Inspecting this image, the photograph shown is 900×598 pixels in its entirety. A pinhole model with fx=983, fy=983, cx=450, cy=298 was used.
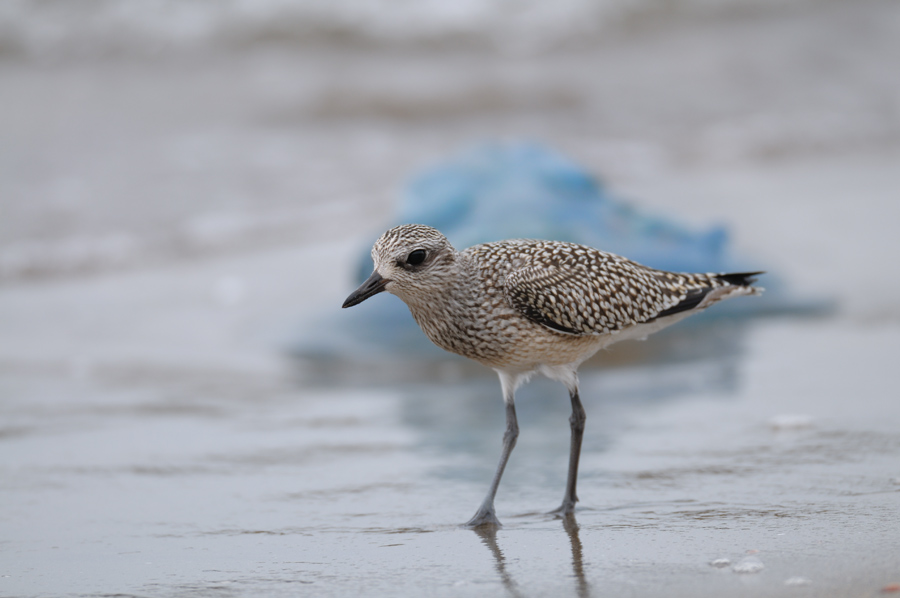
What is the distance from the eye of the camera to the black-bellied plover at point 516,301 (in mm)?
3783

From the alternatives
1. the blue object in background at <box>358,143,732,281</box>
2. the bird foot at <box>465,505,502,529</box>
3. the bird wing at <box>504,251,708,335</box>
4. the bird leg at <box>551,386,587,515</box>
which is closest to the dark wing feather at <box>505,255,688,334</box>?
the bird wing at <box>504,251,708,335</box>

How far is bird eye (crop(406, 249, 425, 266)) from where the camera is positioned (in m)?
3.77

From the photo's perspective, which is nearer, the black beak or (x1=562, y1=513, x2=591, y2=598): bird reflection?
(x1=562, y1=513, x2=591, y2=598): bird reflection

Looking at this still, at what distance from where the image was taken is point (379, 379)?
6.19 meters

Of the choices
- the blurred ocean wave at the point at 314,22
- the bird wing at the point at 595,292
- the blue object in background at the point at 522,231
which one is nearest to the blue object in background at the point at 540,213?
the blue object in background at the point at 522,231

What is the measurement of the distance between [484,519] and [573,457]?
1.69 feet

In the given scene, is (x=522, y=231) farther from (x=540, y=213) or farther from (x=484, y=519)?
(x=484, y=519)

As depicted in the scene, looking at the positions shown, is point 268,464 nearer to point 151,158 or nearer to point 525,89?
point 151,158

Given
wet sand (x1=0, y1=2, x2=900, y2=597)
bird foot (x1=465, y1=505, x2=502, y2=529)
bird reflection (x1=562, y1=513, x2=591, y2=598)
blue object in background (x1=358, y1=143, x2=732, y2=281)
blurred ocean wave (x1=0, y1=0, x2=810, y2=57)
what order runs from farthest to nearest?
blurred ocean wave (x1=0, y1=0, x2=810, y2=57)
blue object in background (x1=358, y1=143, x2=732, y2=281)
bird foot (x1=465, y1=505, x2=502, y2=529)
wet sand (x1=0, y1=2, x2=900, y2=597)
bird reflection (x1=562, y1=513, x2=591, y2=598)

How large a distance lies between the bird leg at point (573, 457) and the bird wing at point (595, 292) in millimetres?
330

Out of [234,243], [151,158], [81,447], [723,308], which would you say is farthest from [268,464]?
[151,158]

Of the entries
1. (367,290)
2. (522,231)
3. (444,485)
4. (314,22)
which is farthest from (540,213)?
(314,22)

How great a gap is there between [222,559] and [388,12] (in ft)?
48.6

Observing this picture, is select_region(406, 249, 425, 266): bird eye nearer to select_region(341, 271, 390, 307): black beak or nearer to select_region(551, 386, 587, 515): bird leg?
select_region(341, 271, 390, 307): black beak
